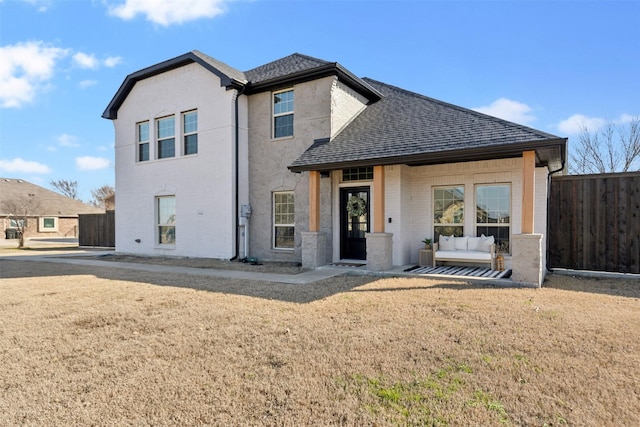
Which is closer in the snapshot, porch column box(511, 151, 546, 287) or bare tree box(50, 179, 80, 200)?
porch column box(511, 151, 546, 287)

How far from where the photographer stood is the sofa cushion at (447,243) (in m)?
10.2

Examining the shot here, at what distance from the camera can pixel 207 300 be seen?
21.6ft

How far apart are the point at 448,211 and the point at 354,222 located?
2809 millimetres

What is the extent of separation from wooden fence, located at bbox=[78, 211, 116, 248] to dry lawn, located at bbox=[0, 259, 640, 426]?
48.4 feet

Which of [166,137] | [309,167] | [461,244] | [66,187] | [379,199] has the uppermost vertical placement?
[66,187]

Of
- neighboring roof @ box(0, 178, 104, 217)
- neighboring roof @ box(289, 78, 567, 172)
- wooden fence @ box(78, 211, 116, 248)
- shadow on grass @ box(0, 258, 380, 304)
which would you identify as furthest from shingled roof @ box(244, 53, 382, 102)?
neighboring roof @ box(0, 178, 104, 217)

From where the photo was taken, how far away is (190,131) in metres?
14.0

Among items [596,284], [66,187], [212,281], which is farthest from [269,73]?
[66,187]

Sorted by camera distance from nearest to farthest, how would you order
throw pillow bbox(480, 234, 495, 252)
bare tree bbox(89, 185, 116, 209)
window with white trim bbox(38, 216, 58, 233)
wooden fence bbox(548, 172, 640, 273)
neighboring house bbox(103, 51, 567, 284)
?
wooden fence bbox(548, 172, 640, 273), neighboring house bbox(103, 51, 567, 284), throw pillow bbox(480, 234, 495, 252), window with white trim bbox(38, 216, 58, 233), bare tree bbox(89, 185, 116, 209)

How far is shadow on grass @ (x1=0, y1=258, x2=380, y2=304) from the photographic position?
715 centimetres

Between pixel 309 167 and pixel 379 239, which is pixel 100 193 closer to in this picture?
pixel 309 167

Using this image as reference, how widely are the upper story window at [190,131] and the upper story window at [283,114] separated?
3.24 m

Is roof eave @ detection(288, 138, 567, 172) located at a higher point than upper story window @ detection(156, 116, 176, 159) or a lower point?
lower

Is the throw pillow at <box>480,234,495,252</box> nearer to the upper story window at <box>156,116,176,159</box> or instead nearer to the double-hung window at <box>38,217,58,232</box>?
the upper story window at <box>156,116,176,159</box>
